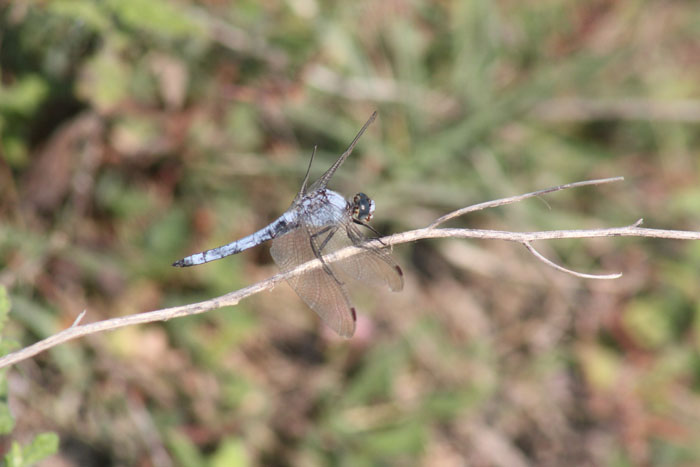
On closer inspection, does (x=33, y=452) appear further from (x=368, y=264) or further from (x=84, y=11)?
(x=84, y=11)

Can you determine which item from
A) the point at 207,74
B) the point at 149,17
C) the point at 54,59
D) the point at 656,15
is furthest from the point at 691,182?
the point at 54,59

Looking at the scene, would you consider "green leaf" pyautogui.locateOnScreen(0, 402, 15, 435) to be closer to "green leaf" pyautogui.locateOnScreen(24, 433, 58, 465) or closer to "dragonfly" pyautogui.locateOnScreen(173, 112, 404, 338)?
"green leaf" pyautogui.locateOnScreen(24, 433, 58, 465)

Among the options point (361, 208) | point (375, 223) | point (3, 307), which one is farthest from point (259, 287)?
point (375, 223)

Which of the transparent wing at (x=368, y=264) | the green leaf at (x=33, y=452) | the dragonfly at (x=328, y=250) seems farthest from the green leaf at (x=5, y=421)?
the transparent wing at (x=368, y=264)

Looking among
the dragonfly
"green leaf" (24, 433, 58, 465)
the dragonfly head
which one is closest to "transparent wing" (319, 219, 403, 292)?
the dragonfly

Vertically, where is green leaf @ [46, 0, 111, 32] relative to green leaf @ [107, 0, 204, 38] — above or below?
above

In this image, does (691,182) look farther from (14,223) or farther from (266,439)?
(14,223)

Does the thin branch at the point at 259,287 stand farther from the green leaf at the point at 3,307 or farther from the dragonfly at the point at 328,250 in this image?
the dragonfly at the point at 328,250
